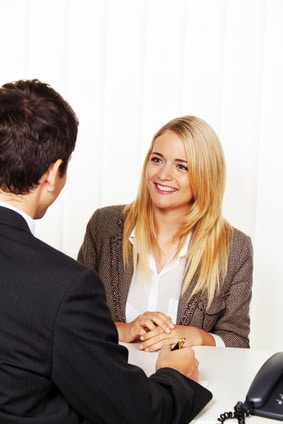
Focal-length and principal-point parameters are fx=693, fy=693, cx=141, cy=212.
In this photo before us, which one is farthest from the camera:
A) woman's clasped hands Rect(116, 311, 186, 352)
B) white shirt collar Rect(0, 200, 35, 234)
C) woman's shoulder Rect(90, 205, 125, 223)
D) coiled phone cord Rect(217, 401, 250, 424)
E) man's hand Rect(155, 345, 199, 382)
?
woman's shoulder Rect(90, 205, 125, 223)

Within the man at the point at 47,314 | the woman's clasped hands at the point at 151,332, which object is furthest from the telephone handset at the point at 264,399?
the woman's clasped hands at the point at 151,332

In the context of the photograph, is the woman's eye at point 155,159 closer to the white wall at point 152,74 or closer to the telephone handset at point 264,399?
the white wall at point 152,74

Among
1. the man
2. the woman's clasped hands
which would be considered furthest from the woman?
the man

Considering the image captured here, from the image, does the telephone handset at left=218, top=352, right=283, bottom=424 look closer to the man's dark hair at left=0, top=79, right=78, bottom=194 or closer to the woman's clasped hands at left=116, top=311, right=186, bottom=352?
the woman's clasped hands at left=116, top=311, right=186, bottom=352

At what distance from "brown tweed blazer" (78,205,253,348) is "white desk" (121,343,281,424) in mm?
433

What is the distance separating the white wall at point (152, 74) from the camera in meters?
3.24

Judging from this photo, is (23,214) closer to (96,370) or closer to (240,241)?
(96,370)

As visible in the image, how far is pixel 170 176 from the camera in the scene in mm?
2680

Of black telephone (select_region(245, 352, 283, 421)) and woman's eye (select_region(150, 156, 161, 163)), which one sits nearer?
black telephone (select_region(245, 352, 283, 421))

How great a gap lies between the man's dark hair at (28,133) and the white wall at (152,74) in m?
1.86

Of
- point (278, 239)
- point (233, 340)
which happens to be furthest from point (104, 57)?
point (233, 340)

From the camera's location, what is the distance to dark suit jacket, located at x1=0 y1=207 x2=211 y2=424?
129 centimetres

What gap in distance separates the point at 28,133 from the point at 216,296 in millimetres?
1418

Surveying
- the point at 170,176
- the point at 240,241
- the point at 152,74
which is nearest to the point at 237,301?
the point at 240,241
